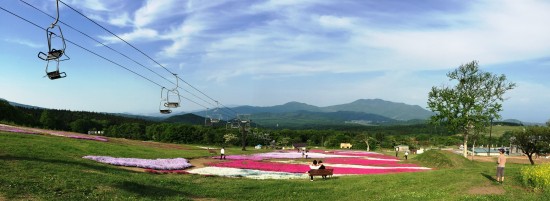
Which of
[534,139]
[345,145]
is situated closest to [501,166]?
[534,139]

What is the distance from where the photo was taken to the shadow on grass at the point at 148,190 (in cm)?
2330

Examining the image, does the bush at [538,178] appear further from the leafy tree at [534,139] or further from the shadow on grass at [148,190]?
the leafy tree at [534,139]

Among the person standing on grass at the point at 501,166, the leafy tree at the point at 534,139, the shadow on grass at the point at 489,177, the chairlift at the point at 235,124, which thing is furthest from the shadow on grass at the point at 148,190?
the leafy tree at the point at 534,139

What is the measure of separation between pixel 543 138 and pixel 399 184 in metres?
52.4

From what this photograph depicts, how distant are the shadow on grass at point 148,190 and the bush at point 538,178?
2086cm

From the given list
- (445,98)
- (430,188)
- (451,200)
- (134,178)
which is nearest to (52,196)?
(134,178)

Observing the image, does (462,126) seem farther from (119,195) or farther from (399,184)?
(119,195)

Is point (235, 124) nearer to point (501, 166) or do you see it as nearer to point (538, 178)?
point (501, 166)

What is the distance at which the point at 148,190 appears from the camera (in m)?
24.5

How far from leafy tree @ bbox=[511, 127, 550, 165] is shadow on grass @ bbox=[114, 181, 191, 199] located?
206 feet

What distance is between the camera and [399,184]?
27141 millimetres

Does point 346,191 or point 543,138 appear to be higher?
point 543,138

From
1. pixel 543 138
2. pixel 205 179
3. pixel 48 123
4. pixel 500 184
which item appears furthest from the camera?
pixel 48 123

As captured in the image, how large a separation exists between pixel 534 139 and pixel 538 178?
52.0 metres
